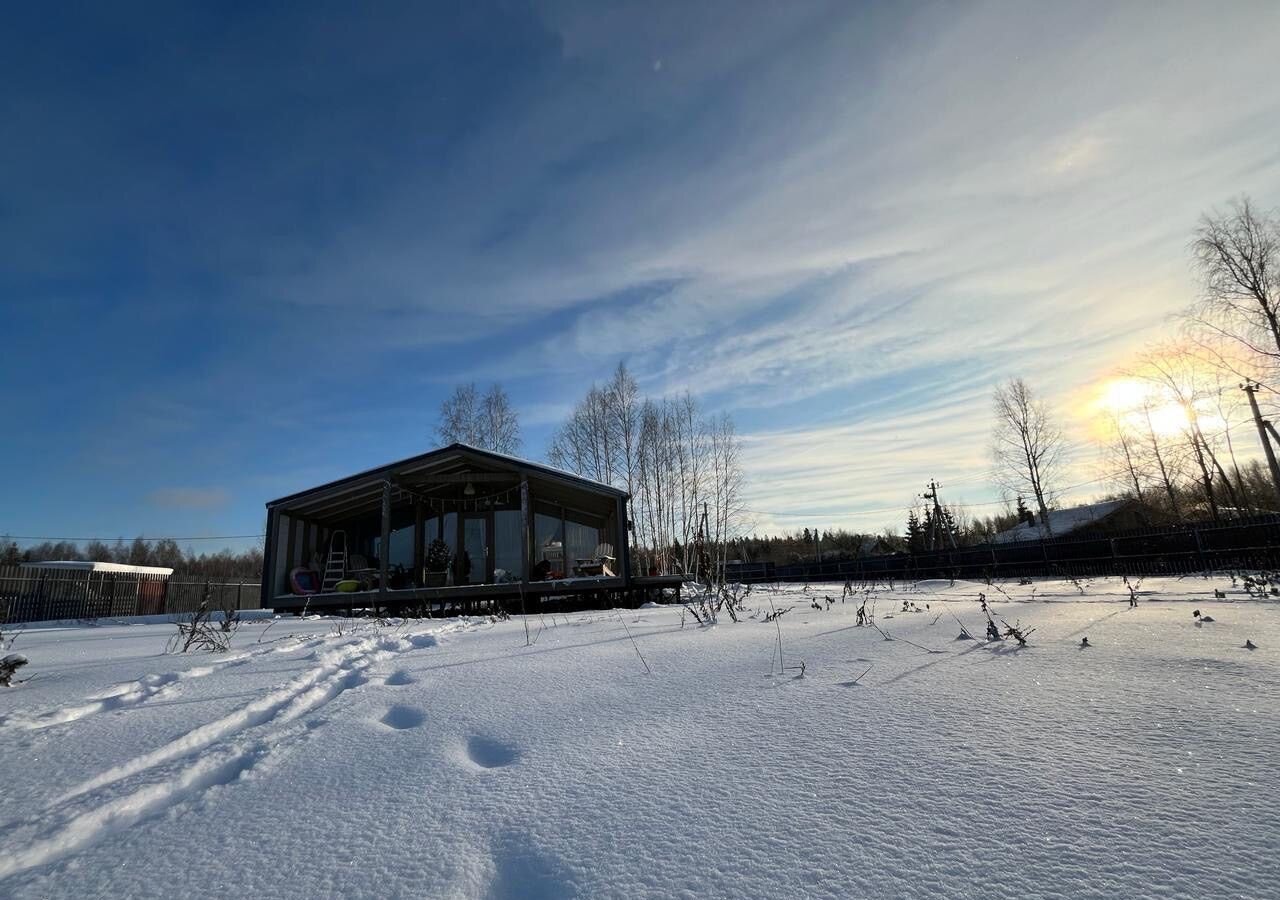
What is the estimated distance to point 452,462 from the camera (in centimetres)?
1123

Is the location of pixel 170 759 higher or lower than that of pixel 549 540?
lower

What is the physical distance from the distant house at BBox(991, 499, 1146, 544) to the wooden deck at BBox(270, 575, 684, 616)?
68.6 ft

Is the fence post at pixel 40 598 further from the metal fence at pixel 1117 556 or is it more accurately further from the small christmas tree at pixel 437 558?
the metal fence at pixel 1117 556

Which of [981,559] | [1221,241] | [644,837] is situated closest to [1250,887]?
[644,837]

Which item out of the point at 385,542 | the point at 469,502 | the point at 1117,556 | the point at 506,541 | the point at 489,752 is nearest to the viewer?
the point at 489,752

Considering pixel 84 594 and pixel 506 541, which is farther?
pixel 84 594

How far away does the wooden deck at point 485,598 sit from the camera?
9219mm

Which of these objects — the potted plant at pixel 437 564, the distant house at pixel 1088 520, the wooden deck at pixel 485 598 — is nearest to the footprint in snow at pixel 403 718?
the wooden deck at pixel 485 598

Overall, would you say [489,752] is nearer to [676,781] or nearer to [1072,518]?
[676,781]

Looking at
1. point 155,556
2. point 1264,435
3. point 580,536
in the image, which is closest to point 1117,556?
point 1264,435

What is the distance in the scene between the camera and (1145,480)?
2600cm

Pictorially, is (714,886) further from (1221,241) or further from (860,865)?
(1221,241)

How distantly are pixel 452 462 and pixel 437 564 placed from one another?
3.20 meters

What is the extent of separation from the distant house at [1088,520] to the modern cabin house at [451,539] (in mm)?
20732
